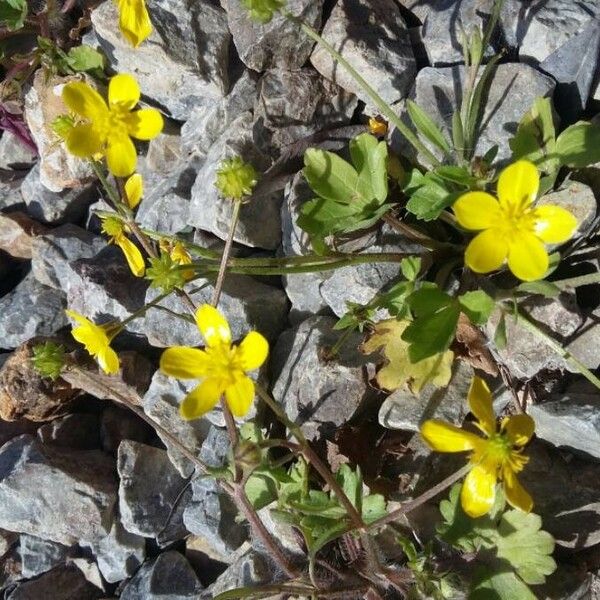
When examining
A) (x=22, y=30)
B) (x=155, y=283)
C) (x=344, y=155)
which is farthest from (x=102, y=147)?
(x=22, y=30)

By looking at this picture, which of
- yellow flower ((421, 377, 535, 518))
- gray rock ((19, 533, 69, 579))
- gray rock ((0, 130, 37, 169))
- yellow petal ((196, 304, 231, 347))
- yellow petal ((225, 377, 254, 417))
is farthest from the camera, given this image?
gray rock ((0, 130, 37, 169))

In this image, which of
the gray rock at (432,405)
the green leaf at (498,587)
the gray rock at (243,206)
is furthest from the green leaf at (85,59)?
the green leaf at (498,587)

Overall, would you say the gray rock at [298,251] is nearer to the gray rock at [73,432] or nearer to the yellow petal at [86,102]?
the yellow petal at [86,102]

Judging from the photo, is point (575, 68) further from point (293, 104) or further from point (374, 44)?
point (293, 104)

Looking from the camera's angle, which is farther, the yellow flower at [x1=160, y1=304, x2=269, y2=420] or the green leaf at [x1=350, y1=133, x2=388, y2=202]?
the green leaf at [x1=350, y1=133, x2=388, y2=202]

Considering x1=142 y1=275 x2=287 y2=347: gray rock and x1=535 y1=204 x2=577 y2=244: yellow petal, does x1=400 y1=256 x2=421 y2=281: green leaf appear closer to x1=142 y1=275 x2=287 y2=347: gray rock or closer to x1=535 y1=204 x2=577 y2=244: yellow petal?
x1=535 y1=204 x2=577 y2=244: yellow petal

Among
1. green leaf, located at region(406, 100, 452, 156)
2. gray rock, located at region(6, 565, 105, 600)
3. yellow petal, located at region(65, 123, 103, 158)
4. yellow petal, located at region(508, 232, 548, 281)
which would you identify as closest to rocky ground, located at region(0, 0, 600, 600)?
gray rock, located at region(6, 565, 105, 600)

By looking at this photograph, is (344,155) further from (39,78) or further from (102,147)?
(39,78)
